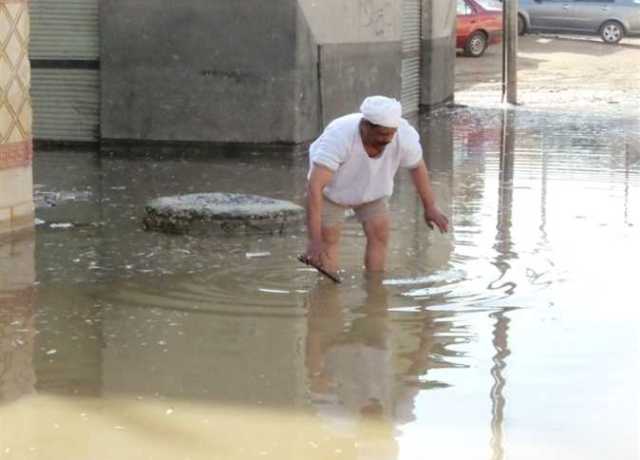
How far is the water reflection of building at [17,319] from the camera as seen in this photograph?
657 centimetres

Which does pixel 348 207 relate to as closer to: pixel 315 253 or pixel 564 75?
pixel 315 253

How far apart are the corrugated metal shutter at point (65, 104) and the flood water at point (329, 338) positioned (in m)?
3.79

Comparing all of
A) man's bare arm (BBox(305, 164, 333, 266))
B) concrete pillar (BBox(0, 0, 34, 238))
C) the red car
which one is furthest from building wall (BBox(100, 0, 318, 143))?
the red car

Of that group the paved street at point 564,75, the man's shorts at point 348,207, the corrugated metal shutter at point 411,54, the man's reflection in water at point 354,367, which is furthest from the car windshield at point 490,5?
the man's reflection in water at point 354,367

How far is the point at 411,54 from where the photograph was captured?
67.9 ft

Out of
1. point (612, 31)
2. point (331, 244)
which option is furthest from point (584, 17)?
point (331, 244)

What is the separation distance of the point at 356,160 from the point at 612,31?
27.5 metres

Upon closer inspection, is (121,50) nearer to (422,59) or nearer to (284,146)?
(284,146)

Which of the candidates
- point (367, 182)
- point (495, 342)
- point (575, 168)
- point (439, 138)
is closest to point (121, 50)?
point (439, 138)

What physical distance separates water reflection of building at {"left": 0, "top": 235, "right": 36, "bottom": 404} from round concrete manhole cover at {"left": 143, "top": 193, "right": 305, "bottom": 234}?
0.98 meters

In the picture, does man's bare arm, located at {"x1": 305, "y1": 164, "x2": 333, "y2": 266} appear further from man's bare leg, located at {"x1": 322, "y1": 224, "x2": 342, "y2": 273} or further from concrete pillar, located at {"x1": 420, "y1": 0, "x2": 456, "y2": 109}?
concrete pillar, located at {"x1": 420, "y1": 0, "x2": 456, "y2": 109}

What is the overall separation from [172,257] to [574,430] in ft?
14.0

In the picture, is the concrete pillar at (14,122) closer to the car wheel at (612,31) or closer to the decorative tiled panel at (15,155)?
the decorative tiled panel at (15,155)

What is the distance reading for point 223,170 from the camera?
14.4 meters
